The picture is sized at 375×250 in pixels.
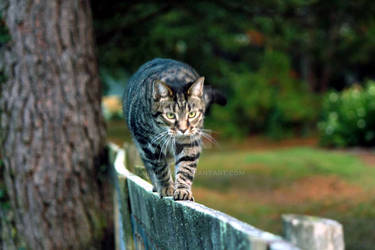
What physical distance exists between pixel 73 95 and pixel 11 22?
986 millimetres

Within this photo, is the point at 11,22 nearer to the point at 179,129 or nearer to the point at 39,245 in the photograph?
the point at 39,245

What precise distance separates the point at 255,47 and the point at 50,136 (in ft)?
69.0

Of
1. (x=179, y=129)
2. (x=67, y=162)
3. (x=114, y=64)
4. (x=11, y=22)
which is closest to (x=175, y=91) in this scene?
(x=179, y=129)

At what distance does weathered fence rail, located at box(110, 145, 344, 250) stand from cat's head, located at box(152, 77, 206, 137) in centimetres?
48

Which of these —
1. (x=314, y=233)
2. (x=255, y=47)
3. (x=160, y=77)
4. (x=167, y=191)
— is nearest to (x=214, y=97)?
(x=160, y=77)

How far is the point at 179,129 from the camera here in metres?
3.86

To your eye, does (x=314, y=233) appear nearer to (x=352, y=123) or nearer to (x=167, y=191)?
(x=167, y=191)

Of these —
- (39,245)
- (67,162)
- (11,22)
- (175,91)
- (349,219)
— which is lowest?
(349,219)

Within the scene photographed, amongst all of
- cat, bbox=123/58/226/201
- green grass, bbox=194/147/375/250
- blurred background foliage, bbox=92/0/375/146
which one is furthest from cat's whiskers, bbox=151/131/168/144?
blurred background foliage, bbox=92/0/375/146

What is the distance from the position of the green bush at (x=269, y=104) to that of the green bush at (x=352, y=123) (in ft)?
11.2

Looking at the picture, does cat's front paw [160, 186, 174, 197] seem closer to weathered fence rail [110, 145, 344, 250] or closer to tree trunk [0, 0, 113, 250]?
weathered fence rail [110, 145, 344, 250]

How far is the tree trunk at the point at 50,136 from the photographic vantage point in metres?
5.50

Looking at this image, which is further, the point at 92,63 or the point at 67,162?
the point at 92,63

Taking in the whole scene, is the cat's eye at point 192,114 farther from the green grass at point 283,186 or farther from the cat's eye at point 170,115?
the green grass at point 283,186
